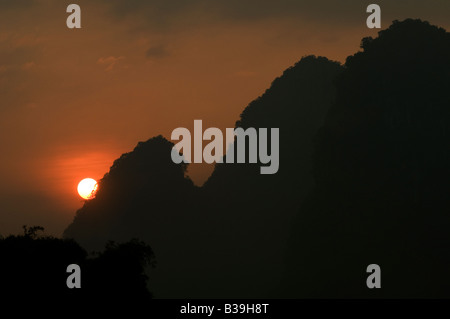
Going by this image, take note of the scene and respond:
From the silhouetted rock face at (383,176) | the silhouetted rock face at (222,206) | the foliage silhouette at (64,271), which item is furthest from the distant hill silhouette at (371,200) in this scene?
the foliage silhouette at (64,271)

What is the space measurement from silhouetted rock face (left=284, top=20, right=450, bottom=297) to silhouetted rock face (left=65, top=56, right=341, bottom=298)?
497 inches

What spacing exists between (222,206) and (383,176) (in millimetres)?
26189

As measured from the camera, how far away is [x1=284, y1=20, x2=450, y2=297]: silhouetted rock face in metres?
60.0

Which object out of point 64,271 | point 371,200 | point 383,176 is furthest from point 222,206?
point 64,271

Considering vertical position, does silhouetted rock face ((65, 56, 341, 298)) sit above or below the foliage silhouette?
above

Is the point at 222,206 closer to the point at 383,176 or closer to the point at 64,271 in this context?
the point at 383,176

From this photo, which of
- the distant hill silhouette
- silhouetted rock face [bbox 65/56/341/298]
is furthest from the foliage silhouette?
silhouetted rock face [bbox 65/56/341/298]

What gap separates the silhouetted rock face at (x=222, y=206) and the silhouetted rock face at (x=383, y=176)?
1263cm

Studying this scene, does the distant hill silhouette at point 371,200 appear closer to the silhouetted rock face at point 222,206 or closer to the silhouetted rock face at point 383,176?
the silhouetted rock face at point 383,176

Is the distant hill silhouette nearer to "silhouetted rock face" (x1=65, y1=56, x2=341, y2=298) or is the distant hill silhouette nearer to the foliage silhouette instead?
"silhouetted rock face" (x1=65, y1=56, x2=341, y2=298)

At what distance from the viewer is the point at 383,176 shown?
204 ft
